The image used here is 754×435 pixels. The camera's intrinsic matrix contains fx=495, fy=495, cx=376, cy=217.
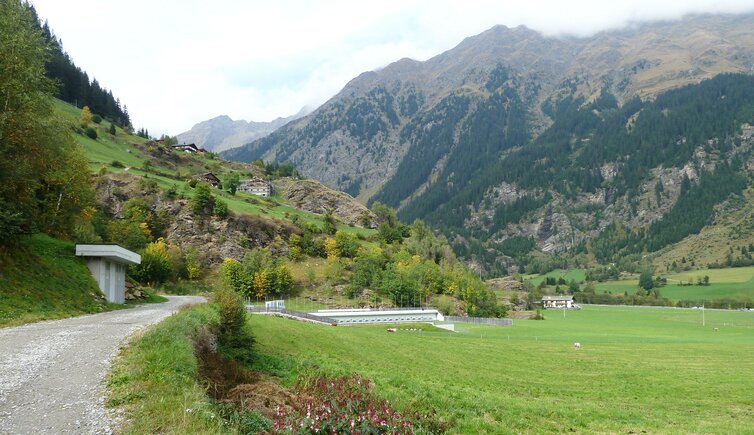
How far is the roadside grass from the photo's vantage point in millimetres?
9297

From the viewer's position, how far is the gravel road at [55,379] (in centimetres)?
938

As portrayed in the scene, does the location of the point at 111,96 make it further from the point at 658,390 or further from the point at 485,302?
the point at 658,390

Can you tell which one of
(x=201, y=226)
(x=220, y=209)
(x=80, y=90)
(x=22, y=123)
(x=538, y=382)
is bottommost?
(x=538, y=382)

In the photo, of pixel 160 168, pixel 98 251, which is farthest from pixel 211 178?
pixel 98 251

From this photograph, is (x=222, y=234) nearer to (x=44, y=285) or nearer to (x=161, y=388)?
(x=44, y=285)

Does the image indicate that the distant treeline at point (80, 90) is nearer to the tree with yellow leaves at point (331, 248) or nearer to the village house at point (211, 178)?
the village house at point (211, 178)

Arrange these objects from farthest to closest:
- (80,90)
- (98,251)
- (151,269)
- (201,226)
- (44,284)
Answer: (80,90), (201,226), (151,269), (98,251), (44,284)

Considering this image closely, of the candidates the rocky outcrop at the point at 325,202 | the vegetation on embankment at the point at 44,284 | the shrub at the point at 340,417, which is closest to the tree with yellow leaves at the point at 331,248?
the rocky outcrop at the point at 325,202

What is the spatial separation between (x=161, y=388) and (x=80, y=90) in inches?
7009

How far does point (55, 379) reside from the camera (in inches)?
472

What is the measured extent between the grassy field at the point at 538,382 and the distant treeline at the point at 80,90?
15048 cm

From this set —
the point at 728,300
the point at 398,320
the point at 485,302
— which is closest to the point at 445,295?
the point at 485,302

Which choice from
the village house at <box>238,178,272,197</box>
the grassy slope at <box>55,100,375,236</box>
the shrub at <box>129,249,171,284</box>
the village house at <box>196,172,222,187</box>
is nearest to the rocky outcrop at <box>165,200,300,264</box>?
the grassy slope at <box>55,100,375,236</box>

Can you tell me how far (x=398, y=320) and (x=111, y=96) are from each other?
157 m
